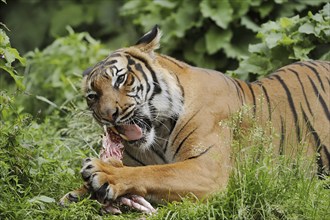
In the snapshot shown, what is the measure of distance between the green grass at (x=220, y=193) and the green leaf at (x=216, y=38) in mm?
3663

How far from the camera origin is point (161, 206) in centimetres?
560

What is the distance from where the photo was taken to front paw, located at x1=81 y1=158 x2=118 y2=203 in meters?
5.43

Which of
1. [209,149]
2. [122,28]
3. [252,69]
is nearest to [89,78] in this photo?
[209,149]

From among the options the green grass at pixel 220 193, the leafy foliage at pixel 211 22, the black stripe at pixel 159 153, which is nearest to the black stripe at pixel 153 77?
the black stripe at pixel 159 153

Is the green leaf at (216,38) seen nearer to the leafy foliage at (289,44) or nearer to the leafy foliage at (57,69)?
the leafy foliage at (57,69)

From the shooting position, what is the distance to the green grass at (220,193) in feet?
17.0

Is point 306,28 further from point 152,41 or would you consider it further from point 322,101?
point 152,41

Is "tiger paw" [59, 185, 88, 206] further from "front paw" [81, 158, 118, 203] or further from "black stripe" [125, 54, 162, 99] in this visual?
"black stripe" [125, 54, 162, 99]

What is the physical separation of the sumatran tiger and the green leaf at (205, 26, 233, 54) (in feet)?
9.47

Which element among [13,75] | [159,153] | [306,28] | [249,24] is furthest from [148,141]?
[249,24]

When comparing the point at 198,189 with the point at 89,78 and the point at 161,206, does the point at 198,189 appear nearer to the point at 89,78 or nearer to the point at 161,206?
the point at 161,206

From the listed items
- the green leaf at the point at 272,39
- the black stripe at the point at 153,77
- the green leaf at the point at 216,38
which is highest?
the black stripe at the point at 153,77

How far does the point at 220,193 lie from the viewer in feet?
17.7

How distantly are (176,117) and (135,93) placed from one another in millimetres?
331
